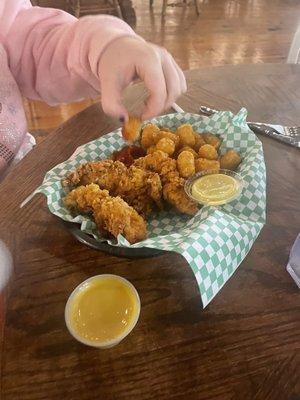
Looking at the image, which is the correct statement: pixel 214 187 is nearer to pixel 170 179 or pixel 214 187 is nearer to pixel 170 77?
pixel 170 179

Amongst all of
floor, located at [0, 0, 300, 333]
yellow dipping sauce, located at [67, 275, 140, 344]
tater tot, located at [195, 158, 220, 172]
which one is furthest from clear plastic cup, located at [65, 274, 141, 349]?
floor, located at [0, 0, 300, 333]

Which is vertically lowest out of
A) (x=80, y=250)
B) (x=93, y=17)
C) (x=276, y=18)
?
(x=276, y=18)

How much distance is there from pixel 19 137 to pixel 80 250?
370mm

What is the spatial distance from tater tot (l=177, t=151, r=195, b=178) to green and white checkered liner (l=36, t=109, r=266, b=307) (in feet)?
0.26

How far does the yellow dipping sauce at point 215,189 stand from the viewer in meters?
0.64

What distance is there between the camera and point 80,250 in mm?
627

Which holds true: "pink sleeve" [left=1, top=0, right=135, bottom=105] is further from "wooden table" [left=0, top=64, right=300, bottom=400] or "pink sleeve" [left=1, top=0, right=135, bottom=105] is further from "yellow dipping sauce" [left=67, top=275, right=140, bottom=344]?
"yellow dipping sauce" [left=67, top=275, right=140, bottom=344]

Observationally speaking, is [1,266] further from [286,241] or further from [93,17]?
[93,17]

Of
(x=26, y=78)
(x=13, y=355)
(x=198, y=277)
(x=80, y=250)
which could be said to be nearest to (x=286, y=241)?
(x=198, y=277)

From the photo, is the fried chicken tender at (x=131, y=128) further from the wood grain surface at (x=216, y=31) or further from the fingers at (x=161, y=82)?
the wood grain surface at (x=216, y=31)

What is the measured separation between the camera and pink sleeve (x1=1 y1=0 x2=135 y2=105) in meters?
0.78

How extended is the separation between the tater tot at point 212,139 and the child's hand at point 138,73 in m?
0.13

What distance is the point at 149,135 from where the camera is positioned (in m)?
0.79

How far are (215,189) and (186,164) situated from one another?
0.09m
